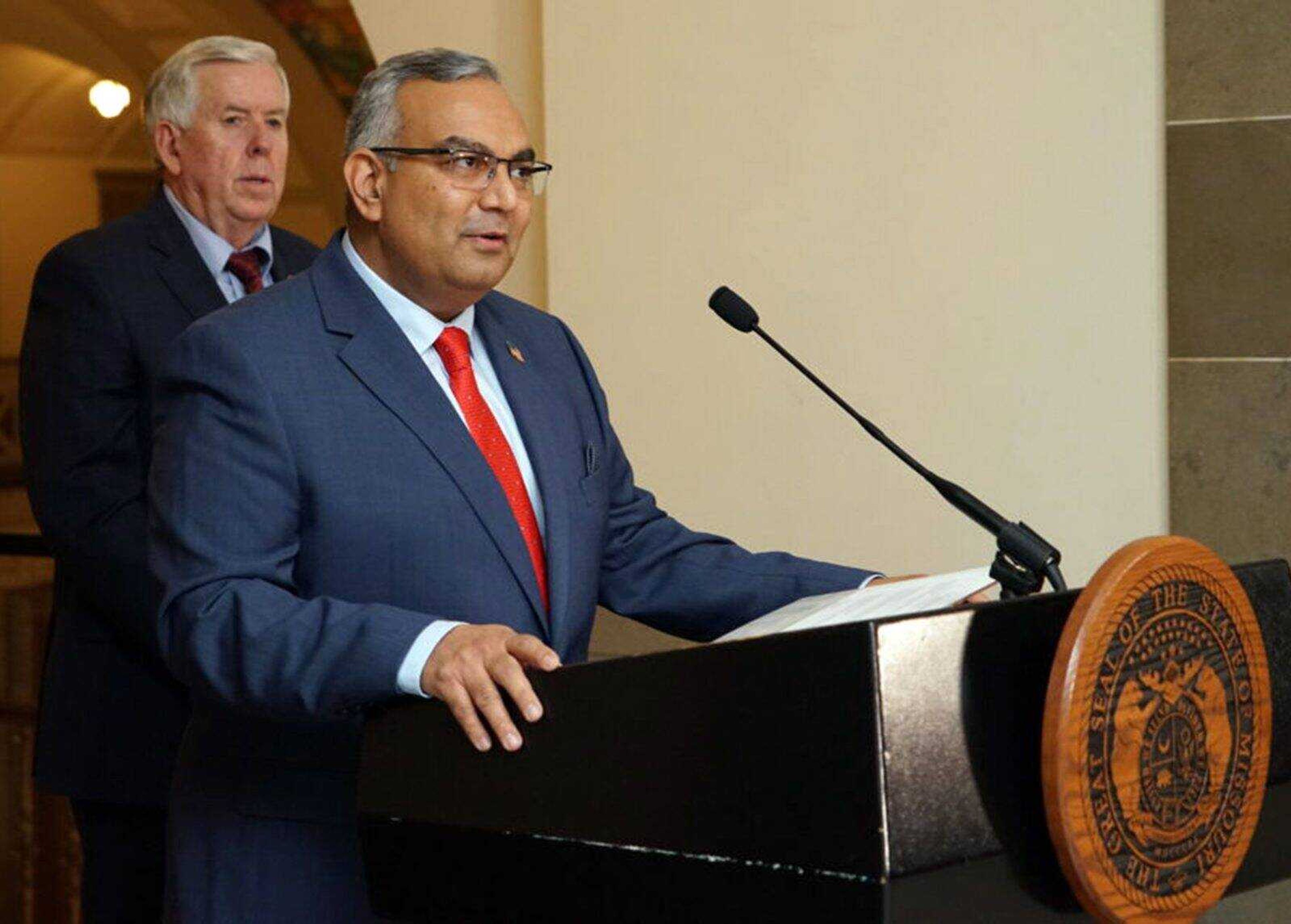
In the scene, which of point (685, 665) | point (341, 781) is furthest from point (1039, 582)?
point (341, 781)

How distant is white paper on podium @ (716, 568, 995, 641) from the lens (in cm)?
168

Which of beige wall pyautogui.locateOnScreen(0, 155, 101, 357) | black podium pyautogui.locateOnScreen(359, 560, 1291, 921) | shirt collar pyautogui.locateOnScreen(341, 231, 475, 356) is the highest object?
beige wall pyautogui.locateOnScreen(0, 155, 101, 357)

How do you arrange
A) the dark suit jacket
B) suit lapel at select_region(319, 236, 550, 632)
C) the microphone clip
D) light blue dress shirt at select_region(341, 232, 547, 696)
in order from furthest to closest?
the dark suit jacket → light blue dress shirt at select_region(341, 232, 547, 696) → suit lapel at select_region(319, 236, 550, 632) → the microphone clip

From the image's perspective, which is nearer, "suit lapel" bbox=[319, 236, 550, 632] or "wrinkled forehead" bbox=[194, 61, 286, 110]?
"suit lapel" bbox=[319, 236, 550, 632]

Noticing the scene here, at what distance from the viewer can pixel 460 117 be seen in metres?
2.06

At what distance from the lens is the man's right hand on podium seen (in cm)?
158

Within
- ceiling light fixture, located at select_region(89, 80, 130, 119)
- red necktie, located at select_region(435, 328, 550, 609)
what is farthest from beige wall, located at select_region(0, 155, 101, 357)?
red necktie, located at select_region(435, 328, 550, 609)

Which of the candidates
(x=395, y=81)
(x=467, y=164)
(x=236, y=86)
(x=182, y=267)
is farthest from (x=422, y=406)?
(x=236, y=86)

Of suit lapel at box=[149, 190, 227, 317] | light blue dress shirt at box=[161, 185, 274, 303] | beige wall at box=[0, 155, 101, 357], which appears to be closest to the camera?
suit lapel at box=[149, 190, 227, 317]

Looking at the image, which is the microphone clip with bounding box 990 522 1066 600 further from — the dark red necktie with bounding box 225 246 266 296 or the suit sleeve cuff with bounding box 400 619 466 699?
the dark red necktie with bounding box 225 246 266 296

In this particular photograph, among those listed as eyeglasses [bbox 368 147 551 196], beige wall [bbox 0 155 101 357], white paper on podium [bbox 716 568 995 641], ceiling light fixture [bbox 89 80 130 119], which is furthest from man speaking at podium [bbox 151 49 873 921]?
beige wall [bbox 0 155 101 357]

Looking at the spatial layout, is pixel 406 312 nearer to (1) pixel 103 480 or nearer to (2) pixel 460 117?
(2) pixel 460 117

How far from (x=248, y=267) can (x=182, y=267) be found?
12cm

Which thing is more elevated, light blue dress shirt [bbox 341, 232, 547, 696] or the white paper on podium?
light blue dress shirt [bbox 341, 232, 547, 696]
